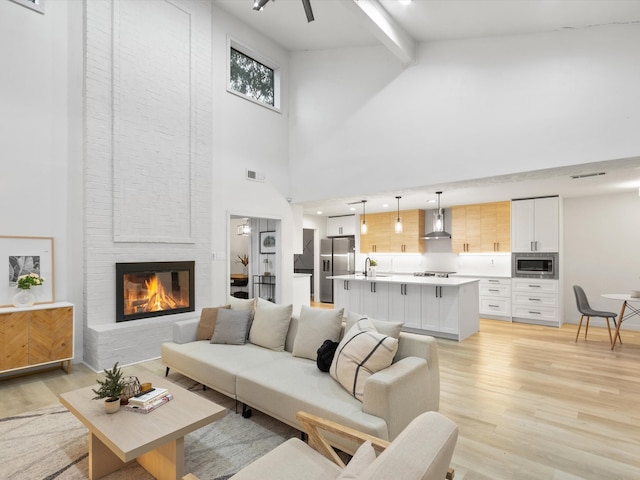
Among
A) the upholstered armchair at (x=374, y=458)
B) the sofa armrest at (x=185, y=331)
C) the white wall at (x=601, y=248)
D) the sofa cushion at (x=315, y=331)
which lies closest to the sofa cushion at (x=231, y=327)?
the sofa armrest at (x=185, y=331)

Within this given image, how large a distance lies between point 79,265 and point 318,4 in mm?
4752

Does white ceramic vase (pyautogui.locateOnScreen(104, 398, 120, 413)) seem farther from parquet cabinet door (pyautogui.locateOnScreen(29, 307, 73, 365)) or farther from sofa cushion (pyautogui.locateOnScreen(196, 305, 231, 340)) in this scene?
parquet cabinet door (pyautogui.locateOnScreen(29, 307, 73, 365))

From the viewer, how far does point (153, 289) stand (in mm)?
4867

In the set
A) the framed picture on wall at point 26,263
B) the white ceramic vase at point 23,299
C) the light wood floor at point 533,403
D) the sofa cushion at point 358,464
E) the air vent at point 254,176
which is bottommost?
the light wood floor at point 533,403

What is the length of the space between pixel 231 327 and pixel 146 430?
1.71m

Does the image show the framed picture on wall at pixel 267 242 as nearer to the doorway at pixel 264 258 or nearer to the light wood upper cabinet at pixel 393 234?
the doorway at pixel 264 258

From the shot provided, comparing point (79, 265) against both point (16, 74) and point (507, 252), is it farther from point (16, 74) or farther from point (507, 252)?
point (507, 252)

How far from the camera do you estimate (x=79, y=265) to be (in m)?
4.30

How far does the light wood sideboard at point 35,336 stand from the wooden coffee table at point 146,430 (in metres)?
1.84

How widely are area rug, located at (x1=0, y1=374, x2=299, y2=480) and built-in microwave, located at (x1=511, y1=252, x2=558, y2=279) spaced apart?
6174 mm

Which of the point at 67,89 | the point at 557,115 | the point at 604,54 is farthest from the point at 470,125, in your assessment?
the point at 67,89

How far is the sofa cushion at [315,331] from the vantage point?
9.90ft

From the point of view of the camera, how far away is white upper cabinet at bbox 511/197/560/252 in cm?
667

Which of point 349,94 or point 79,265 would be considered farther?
point 349,94
